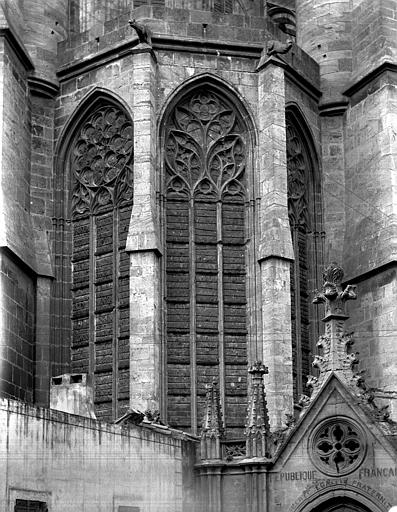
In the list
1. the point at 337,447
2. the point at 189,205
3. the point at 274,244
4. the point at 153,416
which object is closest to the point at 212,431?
the point at 337,447

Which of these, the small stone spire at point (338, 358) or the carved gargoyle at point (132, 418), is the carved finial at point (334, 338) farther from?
the carved gargoyle at point (132, 418)

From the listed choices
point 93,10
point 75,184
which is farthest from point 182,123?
point 93,10

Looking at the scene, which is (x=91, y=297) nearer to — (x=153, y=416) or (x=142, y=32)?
(x=153, y=416)

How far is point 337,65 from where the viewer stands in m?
33.5

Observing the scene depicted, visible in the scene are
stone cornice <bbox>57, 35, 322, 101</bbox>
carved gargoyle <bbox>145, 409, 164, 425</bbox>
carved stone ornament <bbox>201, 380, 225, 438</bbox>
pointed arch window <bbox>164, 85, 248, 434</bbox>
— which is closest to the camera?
carved stone ornament <bbox>201, 380, 225, 438</bbox>

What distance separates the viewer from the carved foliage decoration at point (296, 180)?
32.1 m

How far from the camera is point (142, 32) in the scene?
3069 cm

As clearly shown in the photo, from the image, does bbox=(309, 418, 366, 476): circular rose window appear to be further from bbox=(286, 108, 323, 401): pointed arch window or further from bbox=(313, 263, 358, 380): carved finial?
bbox=(286, 108, 323, 401): pointed arch window

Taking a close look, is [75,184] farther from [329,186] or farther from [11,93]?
[329,186]

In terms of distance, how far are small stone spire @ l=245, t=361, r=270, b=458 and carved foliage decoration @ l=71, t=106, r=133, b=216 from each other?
27.9ft

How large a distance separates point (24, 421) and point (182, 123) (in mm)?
11102

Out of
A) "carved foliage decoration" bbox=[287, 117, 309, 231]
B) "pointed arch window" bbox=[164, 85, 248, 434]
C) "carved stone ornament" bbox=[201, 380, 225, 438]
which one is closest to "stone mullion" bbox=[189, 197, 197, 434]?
"pointed arch window" bbox=[164, 85, 248, 434]

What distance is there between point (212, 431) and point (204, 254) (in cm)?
763

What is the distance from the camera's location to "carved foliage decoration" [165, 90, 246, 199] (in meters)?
31.5
